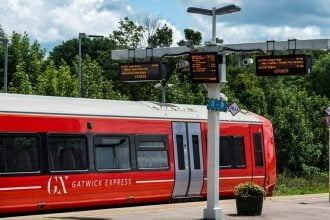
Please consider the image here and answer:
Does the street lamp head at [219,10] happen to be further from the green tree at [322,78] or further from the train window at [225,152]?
the green tree at [322,78]

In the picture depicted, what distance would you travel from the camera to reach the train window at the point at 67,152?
16875 mm

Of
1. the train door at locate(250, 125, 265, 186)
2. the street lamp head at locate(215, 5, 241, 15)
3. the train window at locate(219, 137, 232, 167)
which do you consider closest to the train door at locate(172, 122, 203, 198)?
the train window at locate(219, 137, 232, 167)

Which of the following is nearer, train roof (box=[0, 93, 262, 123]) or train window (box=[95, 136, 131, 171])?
train roof (box=[0, 93, 262, 123])

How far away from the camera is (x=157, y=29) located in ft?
181

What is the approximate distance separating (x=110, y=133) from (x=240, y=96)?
3278 cm

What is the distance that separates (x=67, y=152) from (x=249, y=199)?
15.7 ft

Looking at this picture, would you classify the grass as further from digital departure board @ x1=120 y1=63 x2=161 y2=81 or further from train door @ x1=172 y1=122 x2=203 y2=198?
digital departure board @ x1=120 y1=63 x2=161 y2=81

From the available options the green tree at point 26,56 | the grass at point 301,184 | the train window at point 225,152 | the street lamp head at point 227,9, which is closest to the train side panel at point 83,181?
the train window at point 225,152

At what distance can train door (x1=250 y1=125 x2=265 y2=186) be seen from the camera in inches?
948

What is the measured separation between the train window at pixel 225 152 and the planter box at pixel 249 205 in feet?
20.9

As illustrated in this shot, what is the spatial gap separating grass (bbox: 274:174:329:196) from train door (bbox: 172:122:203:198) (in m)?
8.04

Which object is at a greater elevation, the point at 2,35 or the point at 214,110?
the point at 2,35

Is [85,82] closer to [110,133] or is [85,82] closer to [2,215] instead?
[110,133]

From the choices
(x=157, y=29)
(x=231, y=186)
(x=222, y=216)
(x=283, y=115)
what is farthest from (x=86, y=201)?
(x=157, y=29)
